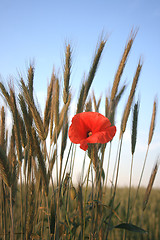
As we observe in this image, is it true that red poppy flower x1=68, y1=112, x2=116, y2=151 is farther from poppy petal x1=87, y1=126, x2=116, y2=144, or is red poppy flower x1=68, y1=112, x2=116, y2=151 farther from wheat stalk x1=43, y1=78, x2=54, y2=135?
wheat stalk x1=43, y1=78, x2=54, y2=135

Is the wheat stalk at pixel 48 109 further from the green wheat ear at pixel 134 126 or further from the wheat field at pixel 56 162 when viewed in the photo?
the green wheat ear at pixel 134 126

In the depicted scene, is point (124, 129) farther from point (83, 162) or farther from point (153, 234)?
point (153, 234)

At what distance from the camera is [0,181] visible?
162 centimetres

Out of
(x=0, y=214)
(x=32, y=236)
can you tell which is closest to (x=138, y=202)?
(x=0, y=214)

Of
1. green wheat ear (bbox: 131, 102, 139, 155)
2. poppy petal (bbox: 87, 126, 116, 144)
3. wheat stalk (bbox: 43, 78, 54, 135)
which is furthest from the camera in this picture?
green wheat ear (bbox: 131, 102, 139, 155)

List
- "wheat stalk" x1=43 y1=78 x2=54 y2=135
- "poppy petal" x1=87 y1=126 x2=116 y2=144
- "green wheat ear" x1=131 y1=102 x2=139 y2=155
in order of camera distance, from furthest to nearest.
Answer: "green wheat ear" x1=131 y1=102 x2=139 y2=155 → "wheat stalk" x1=43 y1=78 x2=54 y2=135 → "poppy petal" x1=87 y1=126 x2=116 y2=144

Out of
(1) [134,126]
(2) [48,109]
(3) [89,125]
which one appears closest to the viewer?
(3) [89,125]

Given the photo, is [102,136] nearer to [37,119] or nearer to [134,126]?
[37,119]

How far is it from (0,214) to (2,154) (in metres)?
0.82

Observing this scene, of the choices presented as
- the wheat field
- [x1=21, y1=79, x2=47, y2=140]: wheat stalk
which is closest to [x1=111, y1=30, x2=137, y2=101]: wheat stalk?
the wheat field

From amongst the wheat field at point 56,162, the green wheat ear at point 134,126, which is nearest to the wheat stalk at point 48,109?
the wheat field at point 56,162

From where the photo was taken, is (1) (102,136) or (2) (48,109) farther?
(2) (48,109)

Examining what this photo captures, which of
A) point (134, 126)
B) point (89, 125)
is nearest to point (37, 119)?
point (89, 125)

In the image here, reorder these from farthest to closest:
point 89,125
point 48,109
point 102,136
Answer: point 48,109 → point 89,125 → point 102,136
